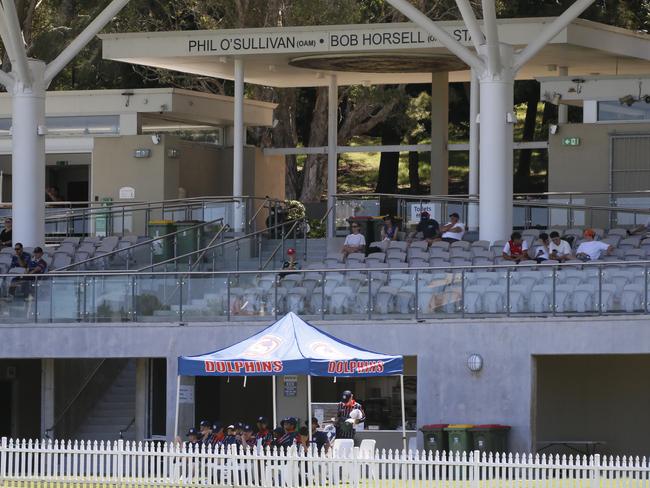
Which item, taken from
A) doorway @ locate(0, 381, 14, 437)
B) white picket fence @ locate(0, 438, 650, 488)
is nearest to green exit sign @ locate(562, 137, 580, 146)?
doorway @ locate(0, 381, 14, 437)

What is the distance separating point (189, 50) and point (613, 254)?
12.1 meters

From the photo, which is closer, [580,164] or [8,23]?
[8,23]

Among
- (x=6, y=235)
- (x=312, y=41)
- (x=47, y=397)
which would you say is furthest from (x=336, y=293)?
(x=6, y=235)

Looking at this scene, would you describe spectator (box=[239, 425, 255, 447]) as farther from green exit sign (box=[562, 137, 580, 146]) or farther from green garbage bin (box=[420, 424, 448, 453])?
green exit sign (box=[562, 137, 580, 146])

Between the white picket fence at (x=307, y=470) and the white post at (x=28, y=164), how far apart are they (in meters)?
11.2

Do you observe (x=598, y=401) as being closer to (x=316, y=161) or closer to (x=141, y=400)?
(x=141, y=400)

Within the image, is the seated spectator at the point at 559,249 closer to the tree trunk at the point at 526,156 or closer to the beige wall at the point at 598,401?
the beige wall at the point at 598,401

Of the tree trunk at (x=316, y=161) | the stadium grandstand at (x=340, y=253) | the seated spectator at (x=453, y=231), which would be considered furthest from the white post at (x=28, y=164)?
the tree trunk at (x=316, y=161)

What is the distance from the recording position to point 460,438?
26594 millimetres

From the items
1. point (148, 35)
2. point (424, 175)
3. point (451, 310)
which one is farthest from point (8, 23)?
point (424, 175)

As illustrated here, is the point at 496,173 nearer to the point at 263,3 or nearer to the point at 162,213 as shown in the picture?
the point at 162,213

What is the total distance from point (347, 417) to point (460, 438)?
71.2 inches

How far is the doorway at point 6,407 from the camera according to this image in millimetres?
33688

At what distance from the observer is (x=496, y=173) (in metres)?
32.8
